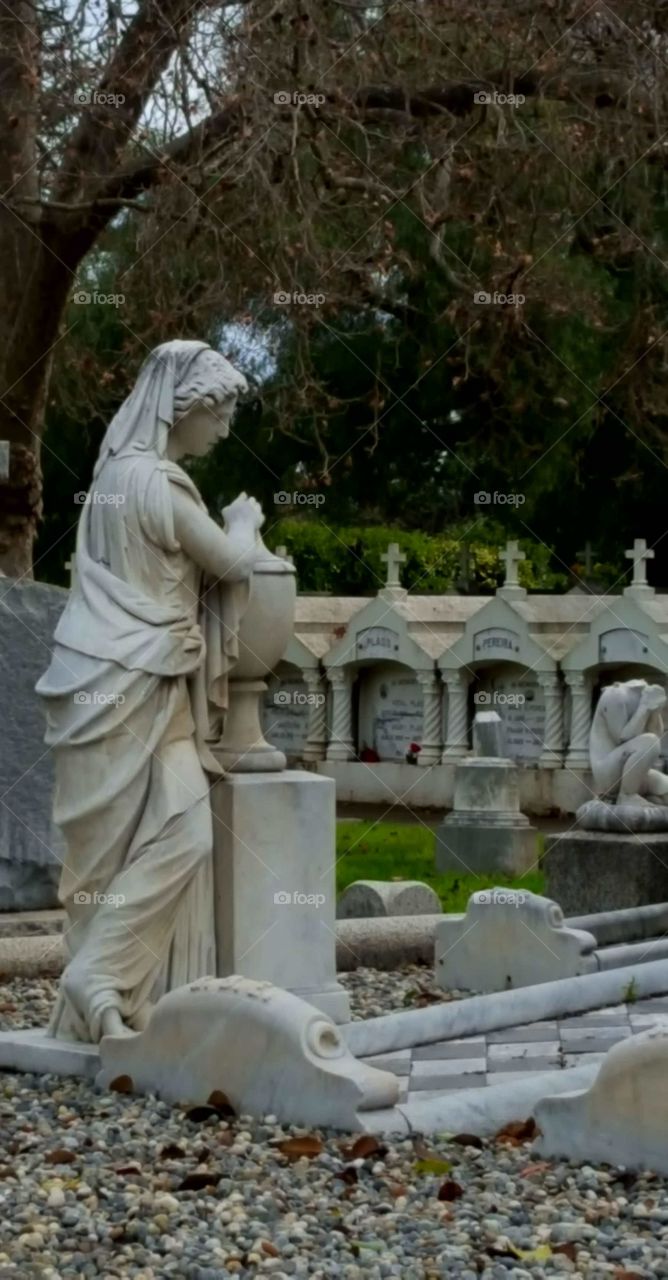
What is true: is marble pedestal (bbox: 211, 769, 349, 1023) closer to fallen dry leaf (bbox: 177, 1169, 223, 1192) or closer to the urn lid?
the urn lid

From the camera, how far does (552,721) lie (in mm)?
20906

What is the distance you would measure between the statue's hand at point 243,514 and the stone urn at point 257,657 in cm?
12

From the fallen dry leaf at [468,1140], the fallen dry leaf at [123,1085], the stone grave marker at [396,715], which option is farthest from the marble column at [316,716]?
the fallen dry leaf at [468,1140]

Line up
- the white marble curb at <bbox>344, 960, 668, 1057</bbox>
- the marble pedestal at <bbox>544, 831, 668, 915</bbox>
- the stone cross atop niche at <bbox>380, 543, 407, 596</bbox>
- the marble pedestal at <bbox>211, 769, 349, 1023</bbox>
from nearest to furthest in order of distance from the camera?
the marble pedestal at <bbox>211, 769, 349, 1023</bbox> < the white marble curb at <bbox>344, 960, 668, 1057</bbox> < the marble pedestal at <bbox>544, 831, 668, 915</bbox> < the stone cross atop niche at <bbox>380, 543, 407, 596</bbox>

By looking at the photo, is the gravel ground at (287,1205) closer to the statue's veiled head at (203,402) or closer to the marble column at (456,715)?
the statue's veiled head at (203,402)

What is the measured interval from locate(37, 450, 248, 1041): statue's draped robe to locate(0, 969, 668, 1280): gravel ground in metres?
0.72

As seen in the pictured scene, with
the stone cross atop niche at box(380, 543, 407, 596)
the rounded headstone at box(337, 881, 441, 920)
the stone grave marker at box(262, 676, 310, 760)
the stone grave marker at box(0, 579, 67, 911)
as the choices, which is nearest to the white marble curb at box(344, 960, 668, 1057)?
the rounded headstone at box(337, 881, 441, 920)

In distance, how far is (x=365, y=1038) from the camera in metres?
7.81

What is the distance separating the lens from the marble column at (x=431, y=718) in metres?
21.6

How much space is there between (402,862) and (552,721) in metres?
4.71

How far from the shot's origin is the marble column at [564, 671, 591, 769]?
20.5 m

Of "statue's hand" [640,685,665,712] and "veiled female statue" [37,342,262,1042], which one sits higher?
"statue's hand" [640,685,665,712]

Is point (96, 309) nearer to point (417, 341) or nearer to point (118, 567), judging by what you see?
point (417, 341)

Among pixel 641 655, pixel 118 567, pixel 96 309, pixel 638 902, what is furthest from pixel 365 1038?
pixel 96 309
